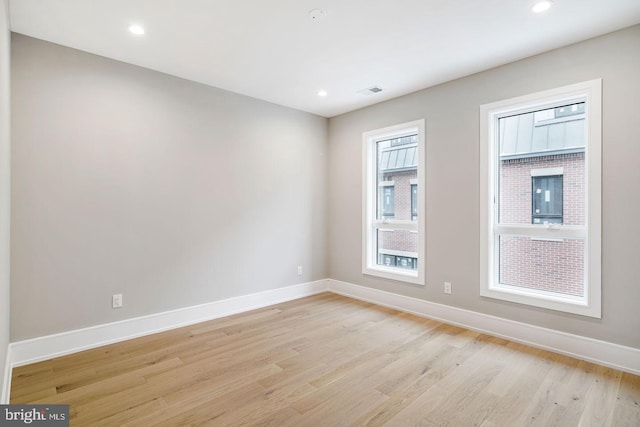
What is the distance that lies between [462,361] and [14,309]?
3.67 meters

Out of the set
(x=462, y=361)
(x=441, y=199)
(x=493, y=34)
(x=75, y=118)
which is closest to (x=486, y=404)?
(x=462, y=361)

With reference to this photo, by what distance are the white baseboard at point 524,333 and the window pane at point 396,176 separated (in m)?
1.09

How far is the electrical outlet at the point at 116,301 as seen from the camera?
3.05 m

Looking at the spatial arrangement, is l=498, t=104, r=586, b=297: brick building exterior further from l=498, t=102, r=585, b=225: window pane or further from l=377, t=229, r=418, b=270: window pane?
l=377, t=229, r=418, b=270: window pane

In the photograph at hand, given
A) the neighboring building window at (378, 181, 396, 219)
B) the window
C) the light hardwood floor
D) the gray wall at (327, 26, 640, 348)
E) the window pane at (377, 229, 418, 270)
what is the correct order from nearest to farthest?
the light hardwood floor < the gray wall at (327, 26, 640, 348) < the window < the window pane at (377, 229, 418, 270) < the neighboring building window at (378, 181, 396, 219)

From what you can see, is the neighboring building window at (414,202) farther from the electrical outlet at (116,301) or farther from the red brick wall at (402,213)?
the electrical outlet at (116,301)

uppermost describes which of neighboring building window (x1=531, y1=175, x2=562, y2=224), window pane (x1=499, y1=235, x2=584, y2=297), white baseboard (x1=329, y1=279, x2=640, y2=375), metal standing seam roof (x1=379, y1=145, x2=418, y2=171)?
metal standing seam roof (x1=379, y1=145, x2=418, y2=171)

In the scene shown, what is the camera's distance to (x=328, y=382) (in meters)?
2.37

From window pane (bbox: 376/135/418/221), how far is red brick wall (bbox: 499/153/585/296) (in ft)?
3.47

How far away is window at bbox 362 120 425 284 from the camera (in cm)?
394

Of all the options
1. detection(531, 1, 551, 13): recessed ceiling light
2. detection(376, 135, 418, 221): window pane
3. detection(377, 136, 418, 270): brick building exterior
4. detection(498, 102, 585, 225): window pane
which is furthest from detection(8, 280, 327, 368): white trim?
detection(531, 1, 551, 13): recessed ceiling light

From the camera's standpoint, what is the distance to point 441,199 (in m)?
3.66

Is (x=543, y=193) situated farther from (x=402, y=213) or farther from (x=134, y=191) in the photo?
(x=134, y=191)

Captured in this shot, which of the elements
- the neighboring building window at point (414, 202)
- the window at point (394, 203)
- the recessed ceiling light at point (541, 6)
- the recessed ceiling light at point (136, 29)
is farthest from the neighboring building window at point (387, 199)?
the recessed ceiling light at point (136, 29)
